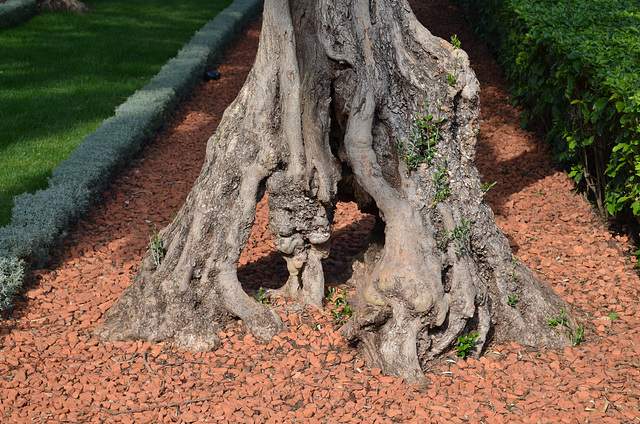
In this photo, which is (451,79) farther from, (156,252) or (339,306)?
(156,252)

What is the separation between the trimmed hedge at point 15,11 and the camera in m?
11.3

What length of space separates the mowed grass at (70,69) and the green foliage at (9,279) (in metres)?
0.96

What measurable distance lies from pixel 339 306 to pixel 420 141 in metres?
1.34

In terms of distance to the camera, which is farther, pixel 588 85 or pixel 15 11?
pixel 15 11

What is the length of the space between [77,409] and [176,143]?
475cm

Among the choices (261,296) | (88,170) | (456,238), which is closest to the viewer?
(456,238)

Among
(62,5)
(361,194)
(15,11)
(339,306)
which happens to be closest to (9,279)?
(339,306)

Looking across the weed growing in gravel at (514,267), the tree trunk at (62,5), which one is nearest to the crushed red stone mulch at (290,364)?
the weed growing in gravel at (514,267)

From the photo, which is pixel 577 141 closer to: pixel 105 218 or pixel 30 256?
pixel 105 218

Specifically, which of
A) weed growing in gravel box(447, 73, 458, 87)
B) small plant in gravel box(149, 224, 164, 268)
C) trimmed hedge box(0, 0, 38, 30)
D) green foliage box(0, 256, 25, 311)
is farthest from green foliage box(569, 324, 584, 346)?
trimmed hedge box(0, 0, 38, 30)

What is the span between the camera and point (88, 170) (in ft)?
20.5

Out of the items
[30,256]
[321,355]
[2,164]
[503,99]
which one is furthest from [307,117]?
[503,99]

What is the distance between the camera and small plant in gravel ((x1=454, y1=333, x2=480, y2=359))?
3.90 m

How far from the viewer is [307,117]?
4000 mm
